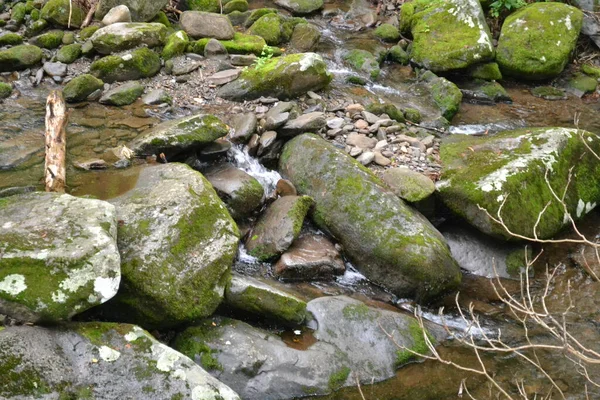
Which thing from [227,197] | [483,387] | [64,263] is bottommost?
[483,387]

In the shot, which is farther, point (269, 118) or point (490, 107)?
point (490, 107)

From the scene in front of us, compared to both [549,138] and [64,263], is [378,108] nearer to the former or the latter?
[549,138]

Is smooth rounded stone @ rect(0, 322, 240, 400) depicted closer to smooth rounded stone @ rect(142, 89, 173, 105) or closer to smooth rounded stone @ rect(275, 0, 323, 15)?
smooth rounded stone @ rect(142, 89, 173, 105)

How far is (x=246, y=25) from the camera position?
1055 centimetres

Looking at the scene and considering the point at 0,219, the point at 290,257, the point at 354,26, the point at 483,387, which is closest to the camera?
the point at 0,219

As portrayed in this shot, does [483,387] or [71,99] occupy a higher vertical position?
[71,99]

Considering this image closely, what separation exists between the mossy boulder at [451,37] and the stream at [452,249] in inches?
43.4

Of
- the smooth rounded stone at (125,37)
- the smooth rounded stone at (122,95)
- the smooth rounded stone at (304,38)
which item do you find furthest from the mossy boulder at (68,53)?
the smooth rounded stone at (304,38)

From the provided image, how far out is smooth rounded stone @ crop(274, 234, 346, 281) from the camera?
564 centimetres

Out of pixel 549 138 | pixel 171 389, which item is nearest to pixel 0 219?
pixel 171 389

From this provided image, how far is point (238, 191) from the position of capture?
A: 6.02m

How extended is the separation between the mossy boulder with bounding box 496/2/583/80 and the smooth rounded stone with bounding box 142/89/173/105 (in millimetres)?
5865

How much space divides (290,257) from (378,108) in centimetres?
311

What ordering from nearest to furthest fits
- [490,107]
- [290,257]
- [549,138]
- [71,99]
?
1. [290,257]
2. [549,138]
3. [71,99]
4. [490,107]
